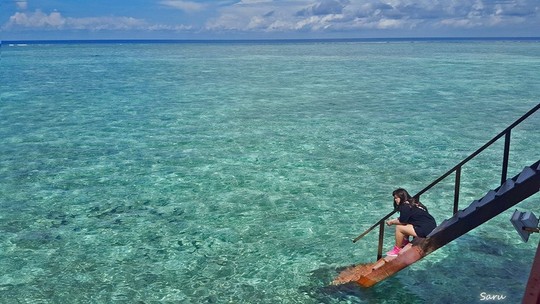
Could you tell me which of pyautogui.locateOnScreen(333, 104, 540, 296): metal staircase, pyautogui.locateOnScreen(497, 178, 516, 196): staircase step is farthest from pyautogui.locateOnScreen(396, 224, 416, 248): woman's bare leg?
pyautogui.locateOnScreen(497, 178, 516, 196): staircase step

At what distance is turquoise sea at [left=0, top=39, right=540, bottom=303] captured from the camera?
1088cm

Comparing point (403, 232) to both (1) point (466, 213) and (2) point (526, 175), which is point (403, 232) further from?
(2) point (526, 175)

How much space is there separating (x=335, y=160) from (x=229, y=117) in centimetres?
1305

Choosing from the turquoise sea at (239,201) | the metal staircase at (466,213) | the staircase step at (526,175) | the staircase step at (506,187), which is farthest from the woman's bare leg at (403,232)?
the staircase step at (526,175)

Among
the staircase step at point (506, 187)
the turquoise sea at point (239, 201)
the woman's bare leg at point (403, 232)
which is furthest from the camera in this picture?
the turquoise sea at point (239, 201)

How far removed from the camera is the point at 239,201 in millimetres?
16250

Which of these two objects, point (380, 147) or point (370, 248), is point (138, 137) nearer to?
point (380, 147)

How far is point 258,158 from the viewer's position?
21531mm

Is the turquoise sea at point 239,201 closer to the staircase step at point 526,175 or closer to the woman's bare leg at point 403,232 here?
the woman's bare leg at point 403,232

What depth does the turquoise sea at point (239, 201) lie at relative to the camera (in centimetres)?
1088

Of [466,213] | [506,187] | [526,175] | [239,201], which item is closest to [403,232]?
[466,213]

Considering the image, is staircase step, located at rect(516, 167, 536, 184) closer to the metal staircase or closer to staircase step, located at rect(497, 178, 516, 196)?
the metal staircase

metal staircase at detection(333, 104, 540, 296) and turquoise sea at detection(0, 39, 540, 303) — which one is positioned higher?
metal staircase at detection(333, 104, 540, 296)

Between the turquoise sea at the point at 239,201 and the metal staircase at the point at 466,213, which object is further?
the turquoise sea at the point at 239,201
